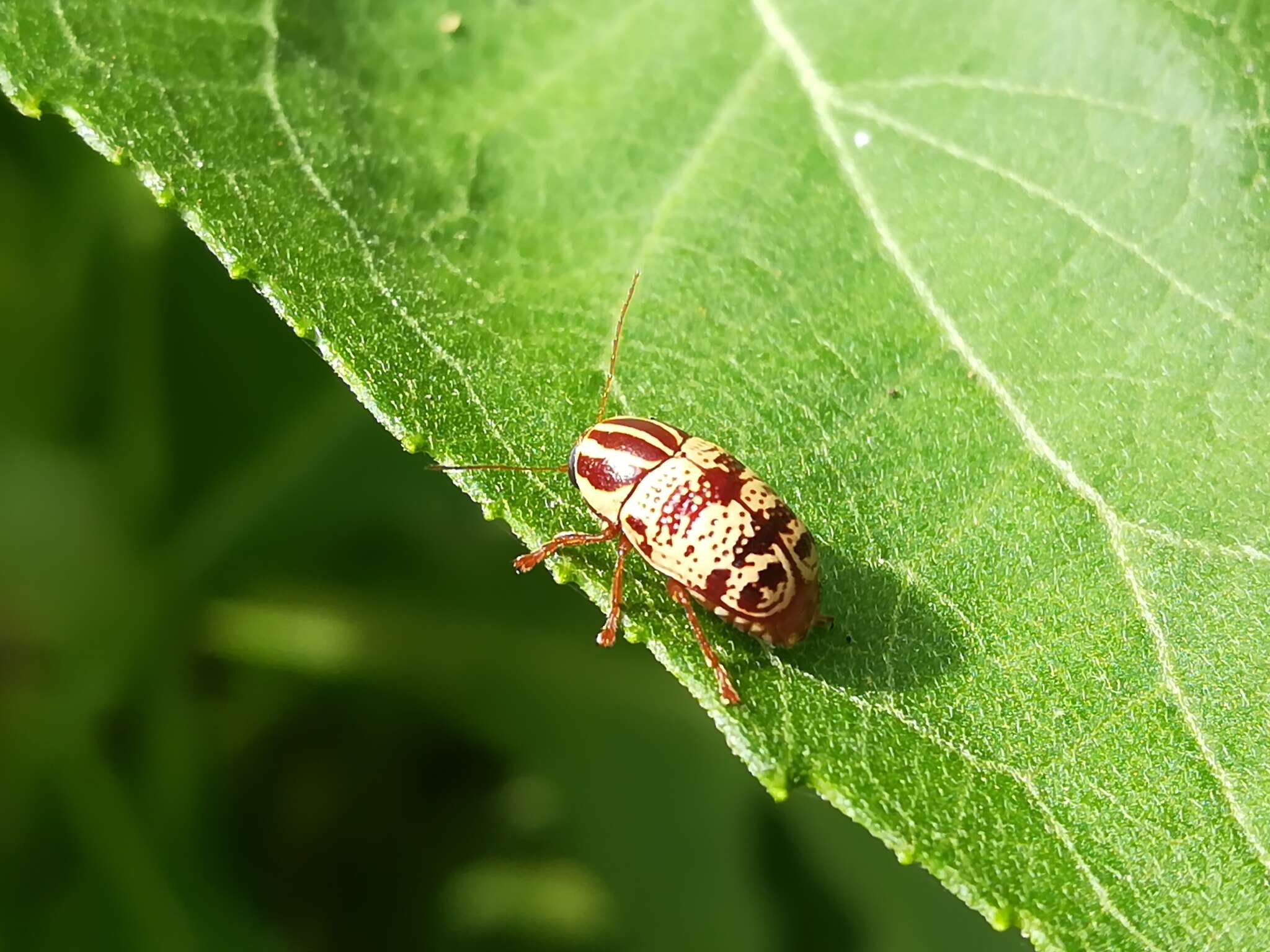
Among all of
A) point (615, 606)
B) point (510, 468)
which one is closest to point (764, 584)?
point (615, 606)

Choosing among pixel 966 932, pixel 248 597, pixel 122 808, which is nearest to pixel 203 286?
pixel 248 597

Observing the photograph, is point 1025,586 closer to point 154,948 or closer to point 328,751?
point 328,751

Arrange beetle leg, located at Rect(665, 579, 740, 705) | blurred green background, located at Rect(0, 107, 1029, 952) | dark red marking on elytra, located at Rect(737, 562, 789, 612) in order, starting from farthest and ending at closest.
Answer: blurred green background, located at Rect(0, 107, 1029, 952) → dark red marking on elytra, located at Rect(737, 562, 789, 612) → beetle leg, located at Rect(665, 579, 740, 705)

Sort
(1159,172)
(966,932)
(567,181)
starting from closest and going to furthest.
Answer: (1159,172)
(567,181)
(966,932)

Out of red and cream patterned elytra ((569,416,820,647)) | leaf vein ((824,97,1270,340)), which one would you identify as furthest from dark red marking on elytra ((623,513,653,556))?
leaf vein ((824,97,1270,340))

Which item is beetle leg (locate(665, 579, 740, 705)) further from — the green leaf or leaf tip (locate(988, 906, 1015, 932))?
leaf tip (locate(988, 906, 1015, 932))

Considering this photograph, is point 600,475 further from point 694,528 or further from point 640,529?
point 694,528

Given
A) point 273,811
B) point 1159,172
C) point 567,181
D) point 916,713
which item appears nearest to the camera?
point 916,713
